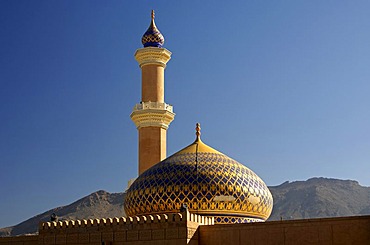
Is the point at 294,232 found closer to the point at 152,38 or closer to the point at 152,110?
the point at 152,110

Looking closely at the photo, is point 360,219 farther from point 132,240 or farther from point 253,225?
point 132,240

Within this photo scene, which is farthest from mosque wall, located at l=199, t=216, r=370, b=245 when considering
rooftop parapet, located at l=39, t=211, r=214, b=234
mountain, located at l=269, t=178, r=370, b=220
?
mountain, located at l=269, t=178, r=370, b=220

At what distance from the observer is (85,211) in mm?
74500

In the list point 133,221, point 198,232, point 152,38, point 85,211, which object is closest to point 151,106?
point 152,38

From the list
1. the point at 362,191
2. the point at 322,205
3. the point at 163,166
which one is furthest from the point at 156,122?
the point at 362,191

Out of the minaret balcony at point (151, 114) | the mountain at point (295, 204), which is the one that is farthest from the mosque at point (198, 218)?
the mountain at point (295, 204)

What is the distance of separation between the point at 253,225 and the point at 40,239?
5.68 metres

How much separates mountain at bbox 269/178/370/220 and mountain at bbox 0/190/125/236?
58.9ft

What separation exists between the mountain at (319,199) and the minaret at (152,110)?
49081 millimetres

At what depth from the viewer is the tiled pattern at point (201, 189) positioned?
17.8m

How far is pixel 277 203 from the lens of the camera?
80.8m

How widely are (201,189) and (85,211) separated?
192 ft

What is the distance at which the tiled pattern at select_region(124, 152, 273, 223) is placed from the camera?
1777 cm

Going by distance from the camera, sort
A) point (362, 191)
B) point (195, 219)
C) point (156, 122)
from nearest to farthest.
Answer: point (195, 219)
point (156, 122)
point (362, 191)
